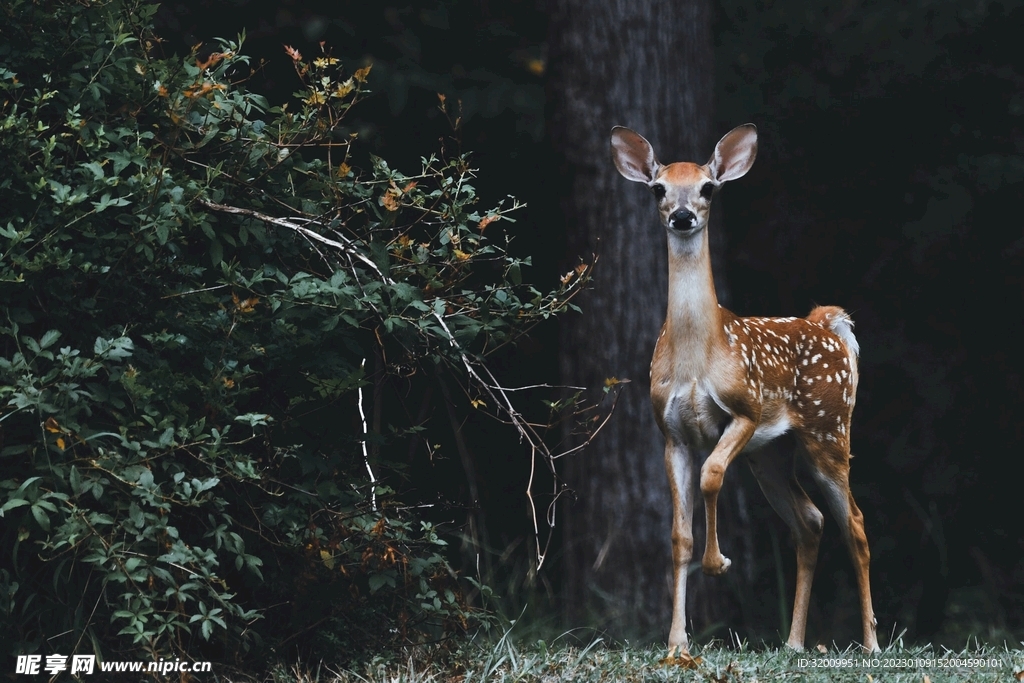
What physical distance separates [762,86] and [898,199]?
1.18 meters

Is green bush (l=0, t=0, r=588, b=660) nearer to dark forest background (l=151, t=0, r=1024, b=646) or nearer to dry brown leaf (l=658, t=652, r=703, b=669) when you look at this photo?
dry brown leaf (l=658, t=652, r=703, b=669)

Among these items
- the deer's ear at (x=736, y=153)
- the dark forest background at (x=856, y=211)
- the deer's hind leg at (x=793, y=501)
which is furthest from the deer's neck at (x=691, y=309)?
the dark forest background at (x=856, y=211)

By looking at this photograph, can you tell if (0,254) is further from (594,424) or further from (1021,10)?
(1021,10)

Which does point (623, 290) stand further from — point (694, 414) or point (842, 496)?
point (694, 414)

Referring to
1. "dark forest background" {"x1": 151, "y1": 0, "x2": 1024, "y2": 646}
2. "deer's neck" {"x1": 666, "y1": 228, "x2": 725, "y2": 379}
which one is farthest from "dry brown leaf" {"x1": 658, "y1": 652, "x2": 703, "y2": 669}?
"dark forest background" {"x1": 151, "y1": 0, "x2": 1024, "y2": 646}

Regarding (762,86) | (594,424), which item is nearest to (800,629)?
(594,424)

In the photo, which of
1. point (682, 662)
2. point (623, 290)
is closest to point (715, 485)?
point (682, 662)

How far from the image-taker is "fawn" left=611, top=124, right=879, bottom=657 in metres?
5.29

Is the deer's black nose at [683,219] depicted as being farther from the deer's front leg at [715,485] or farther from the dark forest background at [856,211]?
the dark forest background at [856,211]

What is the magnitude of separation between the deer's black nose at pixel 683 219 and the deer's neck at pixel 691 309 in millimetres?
156

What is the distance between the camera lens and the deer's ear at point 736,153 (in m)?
5.46

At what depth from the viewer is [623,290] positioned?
717cm

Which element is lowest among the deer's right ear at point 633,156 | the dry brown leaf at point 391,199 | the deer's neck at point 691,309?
the deer's neck at point 691,309

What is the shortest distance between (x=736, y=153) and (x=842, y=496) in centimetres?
161
